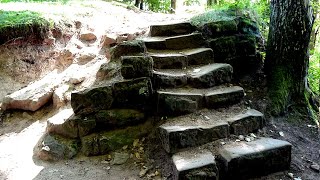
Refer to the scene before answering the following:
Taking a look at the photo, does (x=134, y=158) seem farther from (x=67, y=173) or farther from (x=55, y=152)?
(x=55, y=152)

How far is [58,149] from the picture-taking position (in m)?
3.41

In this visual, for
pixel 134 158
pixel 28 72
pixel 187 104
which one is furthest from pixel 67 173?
pixel 28 72

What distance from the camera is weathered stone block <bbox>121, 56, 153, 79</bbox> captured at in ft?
11.3

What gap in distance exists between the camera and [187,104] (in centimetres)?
340

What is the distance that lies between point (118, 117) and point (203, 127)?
1056mm

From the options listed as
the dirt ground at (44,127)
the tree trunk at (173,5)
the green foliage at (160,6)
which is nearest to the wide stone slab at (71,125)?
the dirt ground at (44,127)

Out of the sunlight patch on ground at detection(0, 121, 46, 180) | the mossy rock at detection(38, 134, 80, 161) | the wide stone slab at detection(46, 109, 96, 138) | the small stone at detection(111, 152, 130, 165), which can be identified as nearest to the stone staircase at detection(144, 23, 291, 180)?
the small stone at detection(111, 152, 130, 165)

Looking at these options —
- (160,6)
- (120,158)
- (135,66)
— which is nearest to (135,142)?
(120,158)

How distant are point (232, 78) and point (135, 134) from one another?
1.73 m

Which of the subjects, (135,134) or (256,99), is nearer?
(135,134)

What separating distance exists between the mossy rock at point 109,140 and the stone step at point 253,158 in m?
1.08

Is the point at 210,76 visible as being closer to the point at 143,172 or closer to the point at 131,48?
the point at 131,48

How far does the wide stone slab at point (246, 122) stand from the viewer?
3250mm

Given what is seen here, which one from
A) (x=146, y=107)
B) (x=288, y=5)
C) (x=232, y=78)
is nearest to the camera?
(x=146, y=107)
